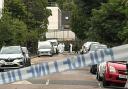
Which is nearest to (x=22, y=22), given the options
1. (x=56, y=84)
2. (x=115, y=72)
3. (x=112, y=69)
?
(x=56, y=84)

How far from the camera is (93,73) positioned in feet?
99.3

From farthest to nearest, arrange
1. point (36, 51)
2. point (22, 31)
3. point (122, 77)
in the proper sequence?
point (36, 51) → point (22, 31) → point (122, 77)

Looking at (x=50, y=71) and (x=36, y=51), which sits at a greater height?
(x=50, y=71)

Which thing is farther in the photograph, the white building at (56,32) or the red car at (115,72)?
the white building at (56,32)

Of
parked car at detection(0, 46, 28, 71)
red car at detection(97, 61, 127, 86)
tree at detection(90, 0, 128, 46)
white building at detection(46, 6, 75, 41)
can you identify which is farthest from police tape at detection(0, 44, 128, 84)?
white building at detection(46, 6, 75, 41)

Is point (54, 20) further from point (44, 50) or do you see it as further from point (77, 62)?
point (77, 62)

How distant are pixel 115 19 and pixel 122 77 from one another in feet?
67.4

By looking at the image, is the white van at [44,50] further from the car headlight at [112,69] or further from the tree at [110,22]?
the car headlight at [112,69]

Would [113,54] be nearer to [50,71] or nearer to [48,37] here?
[50,71]

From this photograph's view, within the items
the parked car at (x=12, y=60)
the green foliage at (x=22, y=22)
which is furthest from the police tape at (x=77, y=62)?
the green foliage at (x=22, y=22)

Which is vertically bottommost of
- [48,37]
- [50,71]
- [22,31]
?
[48,37]

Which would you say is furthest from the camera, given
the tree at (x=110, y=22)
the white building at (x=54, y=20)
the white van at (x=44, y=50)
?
the white building at (x=54, y=20)

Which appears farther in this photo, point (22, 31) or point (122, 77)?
point (22, 31)

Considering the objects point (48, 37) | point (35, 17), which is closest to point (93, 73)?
point (35, 17)
